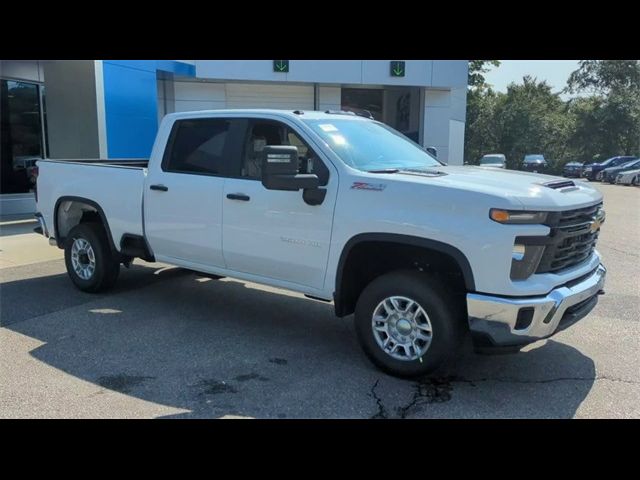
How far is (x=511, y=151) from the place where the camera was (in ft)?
194

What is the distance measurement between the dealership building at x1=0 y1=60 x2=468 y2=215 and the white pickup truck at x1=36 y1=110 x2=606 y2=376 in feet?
Result: 20.2

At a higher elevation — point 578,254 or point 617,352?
point 578,254

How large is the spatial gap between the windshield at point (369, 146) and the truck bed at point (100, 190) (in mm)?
2223

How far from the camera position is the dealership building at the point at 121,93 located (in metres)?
13.2

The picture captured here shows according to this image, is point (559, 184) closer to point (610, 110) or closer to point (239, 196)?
point (239, 196)

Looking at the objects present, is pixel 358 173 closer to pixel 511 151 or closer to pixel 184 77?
pixel 184 77

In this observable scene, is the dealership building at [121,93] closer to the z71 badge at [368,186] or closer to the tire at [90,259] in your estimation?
the tire at [90,259]

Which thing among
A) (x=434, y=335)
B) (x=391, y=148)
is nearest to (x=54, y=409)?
(x=434, y=335)

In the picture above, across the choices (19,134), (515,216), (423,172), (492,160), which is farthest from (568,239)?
(492,160)

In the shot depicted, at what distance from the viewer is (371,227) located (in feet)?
14.1

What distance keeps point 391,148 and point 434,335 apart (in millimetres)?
1944

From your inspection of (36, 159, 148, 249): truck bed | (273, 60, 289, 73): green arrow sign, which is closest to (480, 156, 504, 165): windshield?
(273, 60, 289, 73): green arrow sign

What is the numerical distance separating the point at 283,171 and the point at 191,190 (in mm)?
1474

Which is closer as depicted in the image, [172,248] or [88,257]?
[172,248]
